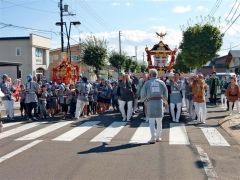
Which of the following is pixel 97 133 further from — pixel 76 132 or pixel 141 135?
pixel 141 135

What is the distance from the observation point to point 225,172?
8250 millimetres

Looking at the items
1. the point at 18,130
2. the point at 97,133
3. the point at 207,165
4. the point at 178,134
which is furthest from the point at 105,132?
the point at 207,165

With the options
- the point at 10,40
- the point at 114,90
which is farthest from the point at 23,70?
the point at 114,90

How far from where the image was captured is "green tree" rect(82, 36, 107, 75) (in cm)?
5312

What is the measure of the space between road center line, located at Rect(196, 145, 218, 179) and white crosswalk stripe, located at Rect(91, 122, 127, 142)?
2.70 meters

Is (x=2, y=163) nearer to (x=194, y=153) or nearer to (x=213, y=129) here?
(x=194, y=153)

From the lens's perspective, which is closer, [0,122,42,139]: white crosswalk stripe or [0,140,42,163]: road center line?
[0,140,42,163]: road center line

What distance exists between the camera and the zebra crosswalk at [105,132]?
1206 centimetres

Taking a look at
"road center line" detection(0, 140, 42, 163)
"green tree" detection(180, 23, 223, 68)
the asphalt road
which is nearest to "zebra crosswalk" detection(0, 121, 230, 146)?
the asphalt road

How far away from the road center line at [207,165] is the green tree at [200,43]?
32752 millimetres

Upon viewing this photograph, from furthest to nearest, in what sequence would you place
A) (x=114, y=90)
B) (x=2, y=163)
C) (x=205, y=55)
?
(x=205, y=55) < (x=114, y=90) < (x=2, y=163)

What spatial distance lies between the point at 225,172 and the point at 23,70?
48520 mm

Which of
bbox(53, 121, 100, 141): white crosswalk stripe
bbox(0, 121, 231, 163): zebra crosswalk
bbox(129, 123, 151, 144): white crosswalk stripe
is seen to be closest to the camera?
bbox(0, 121, 231, 163): zebra crosswalk

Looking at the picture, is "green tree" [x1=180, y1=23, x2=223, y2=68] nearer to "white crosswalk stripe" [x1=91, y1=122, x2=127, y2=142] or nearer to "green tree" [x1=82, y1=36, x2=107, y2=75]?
"green tree" [x1=82, y1=36, x2=107, y2=75]
